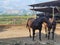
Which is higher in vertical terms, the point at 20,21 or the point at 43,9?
the point at 43,9

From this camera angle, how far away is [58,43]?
9.85 meters

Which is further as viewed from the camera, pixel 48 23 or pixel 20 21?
pixel 20 21

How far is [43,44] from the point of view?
9430 millimetres

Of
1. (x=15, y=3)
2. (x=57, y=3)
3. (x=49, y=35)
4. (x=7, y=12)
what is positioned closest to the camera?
(x=49, y=35)

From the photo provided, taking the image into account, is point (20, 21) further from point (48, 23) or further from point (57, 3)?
point (48, 23)

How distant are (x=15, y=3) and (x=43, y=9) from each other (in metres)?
15.7

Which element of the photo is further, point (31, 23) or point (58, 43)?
point (31, 23)

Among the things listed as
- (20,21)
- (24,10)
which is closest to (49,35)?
(20,21)

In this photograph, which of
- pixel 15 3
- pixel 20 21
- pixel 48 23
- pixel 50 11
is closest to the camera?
pixel 48 23

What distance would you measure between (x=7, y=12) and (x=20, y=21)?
7.71m

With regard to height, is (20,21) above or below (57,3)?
below

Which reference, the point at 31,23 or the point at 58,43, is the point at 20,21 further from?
the point at 58,43

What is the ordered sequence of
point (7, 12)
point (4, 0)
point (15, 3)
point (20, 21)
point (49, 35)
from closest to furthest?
1. point (49, 35)
2. point (20, 21)
3. point (7, 12)
4. point (15, 3)
5. point (4, 0)

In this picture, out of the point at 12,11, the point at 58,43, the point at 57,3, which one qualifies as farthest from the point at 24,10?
the point at 58,43
